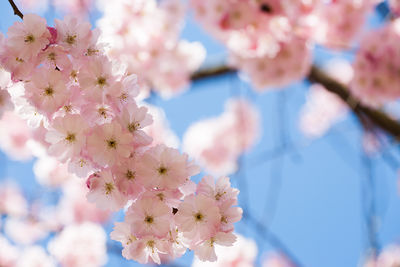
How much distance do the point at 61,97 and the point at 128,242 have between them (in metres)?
0.32

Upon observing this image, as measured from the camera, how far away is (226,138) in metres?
4.36

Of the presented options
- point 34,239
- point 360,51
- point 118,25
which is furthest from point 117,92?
point 34,239

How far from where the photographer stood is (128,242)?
2.63 ft

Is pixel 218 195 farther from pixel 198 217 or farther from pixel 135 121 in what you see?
pixel 135 121

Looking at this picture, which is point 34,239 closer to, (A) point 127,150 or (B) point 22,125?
(B) point 22,125

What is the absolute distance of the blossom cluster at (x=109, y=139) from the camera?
2.46 ft

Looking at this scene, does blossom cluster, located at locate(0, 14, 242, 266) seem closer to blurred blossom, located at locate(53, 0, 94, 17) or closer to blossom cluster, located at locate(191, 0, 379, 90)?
blossom cluster, located at locate(191, 0, 379, 90)

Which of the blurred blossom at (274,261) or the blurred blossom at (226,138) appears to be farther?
the blurred blossom at (274,261)

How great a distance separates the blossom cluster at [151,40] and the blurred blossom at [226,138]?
1.49 metres

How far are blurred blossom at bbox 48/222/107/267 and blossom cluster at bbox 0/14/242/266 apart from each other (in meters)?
2.18

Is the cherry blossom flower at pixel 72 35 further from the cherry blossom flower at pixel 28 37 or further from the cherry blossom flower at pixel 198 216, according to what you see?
the cherry blossom flower at pixel 198 216

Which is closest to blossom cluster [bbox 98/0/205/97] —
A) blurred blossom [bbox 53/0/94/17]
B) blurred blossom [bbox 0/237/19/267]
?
blurred blossom [bbox 53/0/94/17]

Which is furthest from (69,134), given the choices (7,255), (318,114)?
(318,114)

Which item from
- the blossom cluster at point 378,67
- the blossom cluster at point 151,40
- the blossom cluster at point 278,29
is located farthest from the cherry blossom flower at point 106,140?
the blossom cluster at point 378,67
